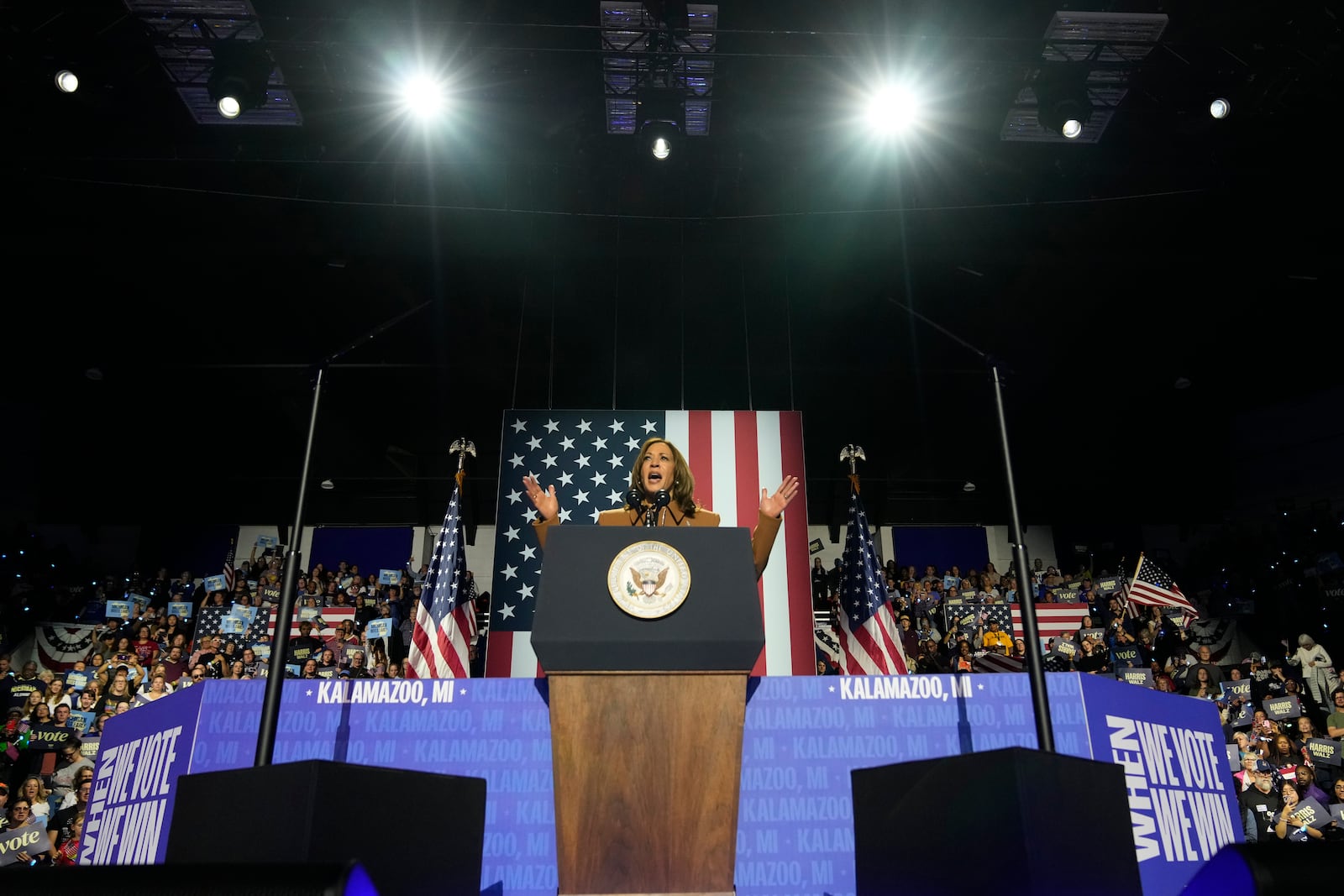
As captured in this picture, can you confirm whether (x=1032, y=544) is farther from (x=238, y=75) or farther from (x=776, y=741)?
(x=776, y=741)

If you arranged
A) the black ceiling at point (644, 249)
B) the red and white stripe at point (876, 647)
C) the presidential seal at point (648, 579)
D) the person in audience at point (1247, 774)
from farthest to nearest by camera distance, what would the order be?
1. the person in audience at point (1247, 774)
2. the black ceiling at point (644, 249)
3. the red and white stripe at point (876, 647)
4. the presidential seal at point (648, 579)

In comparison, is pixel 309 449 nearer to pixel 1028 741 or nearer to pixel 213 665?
pixel 1028 741

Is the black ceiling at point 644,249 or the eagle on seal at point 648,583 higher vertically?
the black ceiling at point 644,249

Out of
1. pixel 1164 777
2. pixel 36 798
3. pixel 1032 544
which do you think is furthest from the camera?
pixel 1032 544

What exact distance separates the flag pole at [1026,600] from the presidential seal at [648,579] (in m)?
1.18

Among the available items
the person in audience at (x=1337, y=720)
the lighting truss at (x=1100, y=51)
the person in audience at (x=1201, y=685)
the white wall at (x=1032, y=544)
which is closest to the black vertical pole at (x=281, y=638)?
the lighting truss at (x=1100, y=51)

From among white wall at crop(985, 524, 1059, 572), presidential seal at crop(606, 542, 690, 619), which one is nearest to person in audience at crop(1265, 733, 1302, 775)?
presidential seal at crop(606, 542, 690, 619)

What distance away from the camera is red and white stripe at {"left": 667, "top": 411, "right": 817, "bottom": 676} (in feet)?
22.2

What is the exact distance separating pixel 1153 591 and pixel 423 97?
10.3m

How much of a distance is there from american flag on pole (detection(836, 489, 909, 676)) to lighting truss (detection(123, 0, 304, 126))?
5906 millimetres

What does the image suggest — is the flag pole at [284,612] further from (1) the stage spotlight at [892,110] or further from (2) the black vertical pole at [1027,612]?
A: (1) the stage spotlight at [892,110]

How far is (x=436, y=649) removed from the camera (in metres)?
6.00

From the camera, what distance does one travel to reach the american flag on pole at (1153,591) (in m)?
11.0

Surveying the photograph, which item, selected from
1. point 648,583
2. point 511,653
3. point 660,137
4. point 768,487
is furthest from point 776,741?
point 660,137
